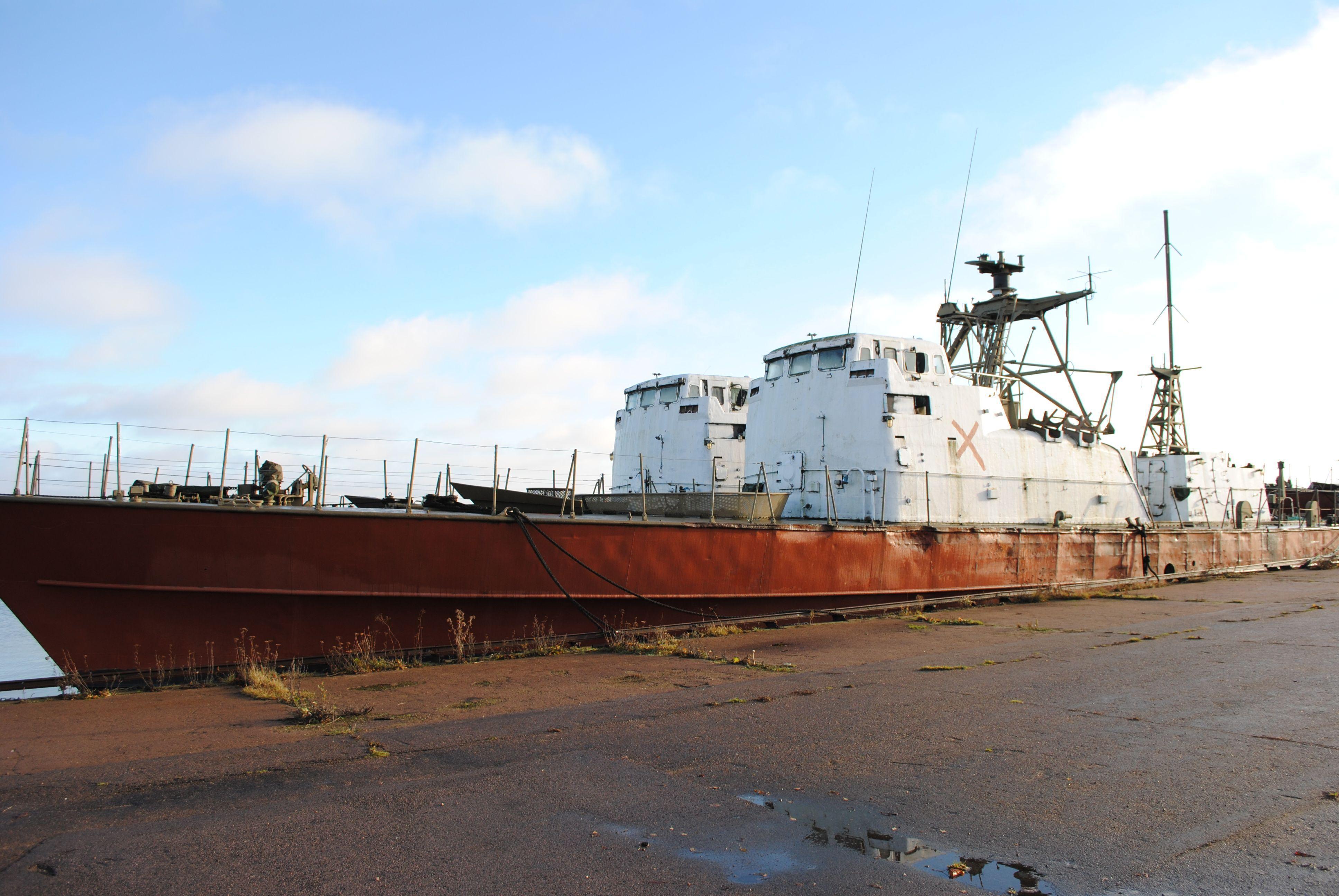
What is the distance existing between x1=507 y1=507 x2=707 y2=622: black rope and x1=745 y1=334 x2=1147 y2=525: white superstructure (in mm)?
3403

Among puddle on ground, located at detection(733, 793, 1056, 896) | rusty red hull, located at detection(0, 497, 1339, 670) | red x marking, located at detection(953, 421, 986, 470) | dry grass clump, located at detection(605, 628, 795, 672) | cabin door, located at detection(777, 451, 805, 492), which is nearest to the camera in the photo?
puddle on ground, located at detection(733, 793, 1056, 896)

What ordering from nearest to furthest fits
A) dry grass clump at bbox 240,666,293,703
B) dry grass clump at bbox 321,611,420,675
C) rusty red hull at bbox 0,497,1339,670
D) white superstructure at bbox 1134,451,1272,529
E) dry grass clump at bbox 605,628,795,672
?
dry grass clump at bbox 240,666,293,703, rusty red hull at bbox 0,497,1339,670, dry grass clump at bbox 321,611,420,675, dry grass clump at bbox 605,628,795,672, white superstructure at bbox 1134,451,1272,529

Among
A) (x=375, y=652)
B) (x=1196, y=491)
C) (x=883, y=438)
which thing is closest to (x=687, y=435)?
(x=883, y=438)

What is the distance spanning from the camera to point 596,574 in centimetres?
1046

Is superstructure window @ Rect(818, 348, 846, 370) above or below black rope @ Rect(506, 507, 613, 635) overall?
above

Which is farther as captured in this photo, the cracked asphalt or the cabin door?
the cabin door

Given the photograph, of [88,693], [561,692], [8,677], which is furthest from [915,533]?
[8,677]

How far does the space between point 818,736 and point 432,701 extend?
129 inches

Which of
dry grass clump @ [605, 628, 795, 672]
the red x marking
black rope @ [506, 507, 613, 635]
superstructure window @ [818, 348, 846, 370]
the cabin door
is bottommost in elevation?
dry grass clump @ [605, 628, 795, 672]

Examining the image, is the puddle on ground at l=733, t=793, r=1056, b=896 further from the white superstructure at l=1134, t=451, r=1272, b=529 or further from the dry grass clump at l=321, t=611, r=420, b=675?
the white superstructure at l=1134, t=451, r=1272, b=529

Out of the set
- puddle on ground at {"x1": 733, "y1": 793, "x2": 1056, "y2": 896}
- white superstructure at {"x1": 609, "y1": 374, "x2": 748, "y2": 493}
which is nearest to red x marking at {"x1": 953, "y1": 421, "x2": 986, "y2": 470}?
white superstructure at {"x1": 609, "y1": 374, "x2": 748, "y2": 493}

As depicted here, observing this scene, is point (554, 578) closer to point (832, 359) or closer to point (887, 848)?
point (887, 848)

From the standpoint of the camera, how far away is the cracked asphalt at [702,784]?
143 inches

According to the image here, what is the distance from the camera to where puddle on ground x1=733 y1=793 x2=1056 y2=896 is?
353cm
